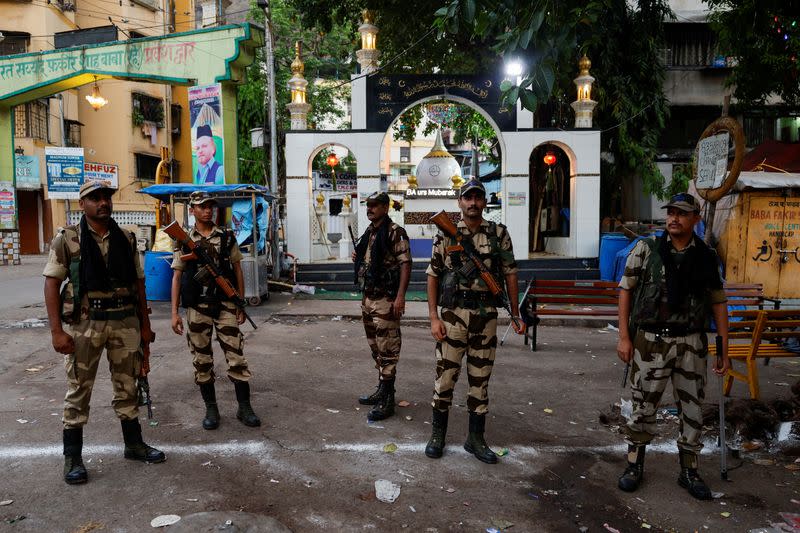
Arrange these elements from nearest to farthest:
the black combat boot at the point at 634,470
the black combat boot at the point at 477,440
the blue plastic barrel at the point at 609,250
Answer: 1. the black combat boot at the point at 634,470
2. the black combat boot at the point at 477,440
3. the blue plastic barrel at the point at 609,250

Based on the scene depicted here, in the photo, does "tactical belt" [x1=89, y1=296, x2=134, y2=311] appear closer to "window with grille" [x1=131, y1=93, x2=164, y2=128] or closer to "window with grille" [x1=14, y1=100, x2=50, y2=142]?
"window with grille" [x1=14, y1=100, x2=50, y2=142]

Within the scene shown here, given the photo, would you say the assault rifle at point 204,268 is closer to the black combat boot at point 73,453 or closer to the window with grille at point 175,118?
the black combat boot at point 73,453

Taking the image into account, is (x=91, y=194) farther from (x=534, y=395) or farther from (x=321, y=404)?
(x=534, y=395)

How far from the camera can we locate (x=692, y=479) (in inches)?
145

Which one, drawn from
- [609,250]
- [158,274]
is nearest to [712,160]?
[609,250]

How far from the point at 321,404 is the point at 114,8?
1092 inches

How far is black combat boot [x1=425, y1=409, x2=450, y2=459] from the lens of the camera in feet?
13.6

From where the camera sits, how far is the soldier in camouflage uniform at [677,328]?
3.65 metres

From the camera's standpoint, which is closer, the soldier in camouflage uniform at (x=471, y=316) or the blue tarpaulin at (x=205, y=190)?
the soldier in camouflage uniform at (x=471, y=316)

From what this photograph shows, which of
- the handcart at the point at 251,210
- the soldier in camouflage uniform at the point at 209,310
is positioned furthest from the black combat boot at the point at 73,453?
the handcart at the point at 251,210

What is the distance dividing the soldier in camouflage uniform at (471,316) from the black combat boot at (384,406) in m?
0.84

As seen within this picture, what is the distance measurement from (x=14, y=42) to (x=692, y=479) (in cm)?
2929

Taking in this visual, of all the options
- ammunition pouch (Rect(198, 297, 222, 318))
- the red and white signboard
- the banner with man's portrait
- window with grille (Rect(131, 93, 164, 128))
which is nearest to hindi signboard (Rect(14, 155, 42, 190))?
the red and white signboard

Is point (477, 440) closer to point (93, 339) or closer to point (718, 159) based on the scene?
point (93, 339)
